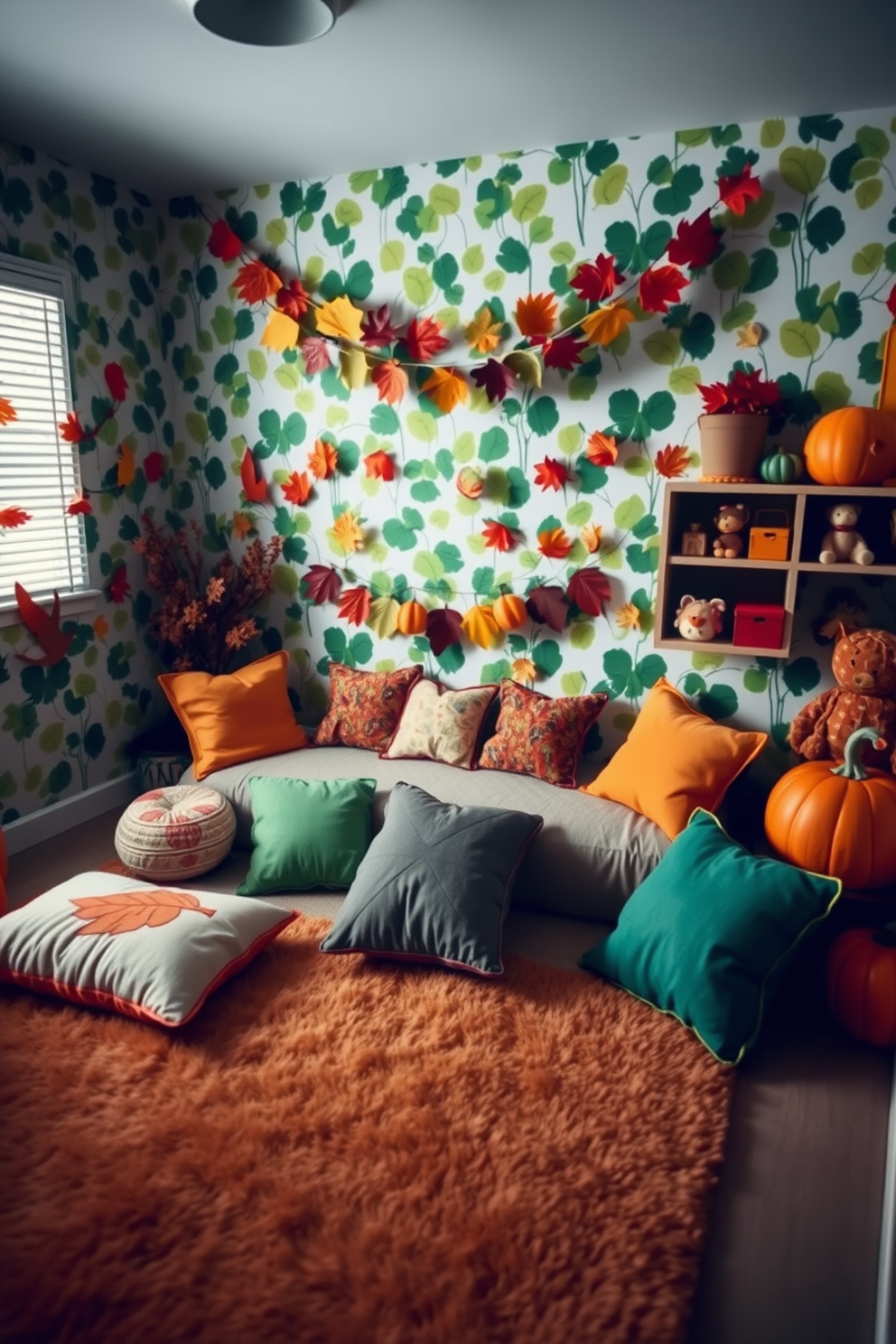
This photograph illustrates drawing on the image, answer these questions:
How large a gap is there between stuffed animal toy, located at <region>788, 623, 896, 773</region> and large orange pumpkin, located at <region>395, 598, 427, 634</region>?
135 cm

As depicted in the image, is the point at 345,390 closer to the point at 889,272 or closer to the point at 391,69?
the point at 391,69

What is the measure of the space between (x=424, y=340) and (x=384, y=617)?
3.28 feet

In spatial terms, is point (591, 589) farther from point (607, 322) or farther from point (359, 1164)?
point (359, 1164)

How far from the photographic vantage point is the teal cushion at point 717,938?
1925 mm

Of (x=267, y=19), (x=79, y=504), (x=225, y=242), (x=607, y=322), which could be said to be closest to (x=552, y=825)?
(x=607, y=322)

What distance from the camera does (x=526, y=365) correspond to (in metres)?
2.87

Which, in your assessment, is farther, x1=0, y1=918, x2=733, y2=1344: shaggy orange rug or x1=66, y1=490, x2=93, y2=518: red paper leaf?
x1=66, y1=490, x2=93, y2=518: red paper leaf

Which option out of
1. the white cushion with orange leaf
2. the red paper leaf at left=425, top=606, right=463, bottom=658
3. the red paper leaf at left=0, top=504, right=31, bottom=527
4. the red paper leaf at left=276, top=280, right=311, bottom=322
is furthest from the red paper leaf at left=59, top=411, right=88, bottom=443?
the white cushion with orange leaf

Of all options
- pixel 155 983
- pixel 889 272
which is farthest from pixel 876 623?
pixel 155 983

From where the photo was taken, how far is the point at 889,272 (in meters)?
2.47

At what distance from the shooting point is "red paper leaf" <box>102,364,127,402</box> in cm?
320

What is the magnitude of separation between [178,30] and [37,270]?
3.64 feet

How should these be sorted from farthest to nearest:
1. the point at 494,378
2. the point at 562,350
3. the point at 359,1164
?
the point at 494,378 → the point at 562,350 → the point at 359,1164

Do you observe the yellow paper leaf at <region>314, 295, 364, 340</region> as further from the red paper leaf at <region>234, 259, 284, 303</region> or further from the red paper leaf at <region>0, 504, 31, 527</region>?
the red paper leaf at <region>0, 504, 31, 527</region>
